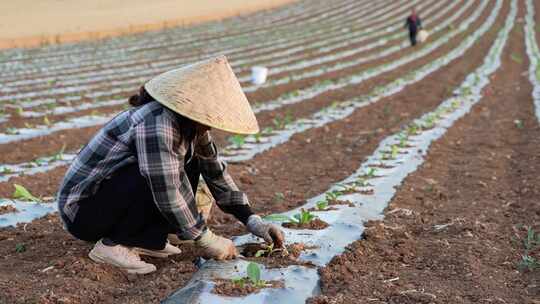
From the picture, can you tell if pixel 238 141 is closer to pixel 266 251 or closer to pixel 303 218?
pixel 303 218

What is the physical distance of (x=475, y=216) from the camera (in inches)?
155

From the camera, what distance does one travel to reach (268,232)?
304 cm

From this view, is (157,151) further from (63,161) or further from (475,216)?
(63,161)

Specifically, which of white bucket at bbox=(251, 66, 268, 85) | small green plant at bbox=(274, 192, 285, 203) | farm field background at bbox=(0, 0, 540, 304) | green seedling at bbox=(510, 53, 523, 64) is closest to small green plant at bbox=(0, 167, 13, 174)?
farm field background at bbox=(0, 0, 540, 304)

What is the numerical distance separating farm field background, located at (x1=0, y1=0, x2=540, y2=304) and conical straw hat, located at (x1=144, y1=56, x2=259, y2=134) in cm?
64

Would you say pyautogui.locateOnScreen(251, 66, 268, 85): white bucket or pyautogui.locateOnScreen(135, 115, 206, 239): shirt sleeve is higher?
pyautogui.locateOnScreen(135, 115, 206, 239): shirt sleeve

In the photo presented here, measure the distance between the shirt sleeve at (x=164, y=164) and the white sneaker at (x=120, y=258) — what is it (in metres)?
0.32

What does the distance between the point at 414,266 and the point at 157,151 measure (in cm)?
123

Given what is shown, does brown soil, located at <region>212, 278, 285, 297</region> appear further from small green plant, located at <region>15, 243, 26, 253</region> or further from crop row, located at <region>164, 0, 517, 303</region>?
small green plant, located at <region>15, 243, 26, 253</region>

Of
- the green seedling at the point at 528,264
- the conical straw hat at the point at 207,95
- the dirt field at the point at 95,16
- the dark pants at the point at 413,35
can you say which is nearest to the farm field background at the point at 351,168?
the green seedling at the point at 528,264

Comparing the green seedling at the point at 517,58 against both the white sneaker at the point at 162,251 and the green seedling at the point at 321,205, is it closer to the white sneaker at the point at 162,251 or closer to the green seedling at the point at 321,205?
the green seedling at the point at 321,205

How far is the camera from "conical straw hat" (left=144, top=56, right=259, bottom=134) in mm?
2693

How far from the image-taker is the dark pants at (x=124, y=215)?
291cm

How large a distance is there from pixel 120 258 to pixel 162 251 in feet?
0.89
